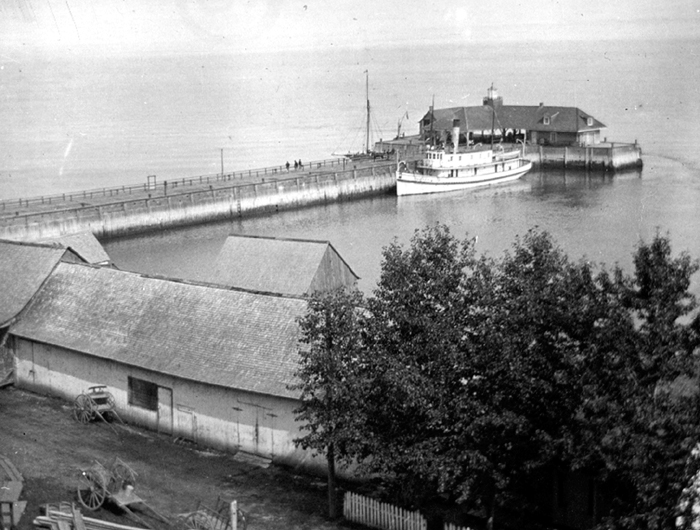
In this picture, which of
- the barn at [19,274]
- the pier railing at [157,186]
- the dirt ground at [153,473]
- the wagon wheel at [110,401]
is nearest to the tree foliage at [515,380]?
the dirt ground at [153,473]

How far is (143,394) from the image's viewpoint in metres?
34.9

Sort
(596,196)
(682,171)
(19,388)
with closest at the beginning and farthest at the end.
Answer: (19,388) < (596,196) < (682,171)

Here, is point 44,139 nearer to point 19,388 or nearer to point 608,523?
point 19,388

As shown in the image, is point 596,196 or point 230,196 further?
point 596,196

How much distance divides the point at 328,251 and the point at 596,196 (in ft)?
199

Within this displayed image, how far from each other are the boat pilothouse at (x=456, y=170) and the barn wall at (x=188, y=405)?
67.1 m

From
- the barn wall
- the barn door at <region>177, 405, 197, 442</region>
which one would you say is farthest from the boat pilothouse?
the barn door at <region>177, 405, 197, 442</region>

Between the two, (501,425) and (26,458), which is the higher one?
(501,425)

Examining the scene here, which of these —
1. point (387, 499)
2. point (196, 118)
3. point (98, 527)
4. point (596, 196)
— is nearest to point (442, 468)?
point (387, 499)

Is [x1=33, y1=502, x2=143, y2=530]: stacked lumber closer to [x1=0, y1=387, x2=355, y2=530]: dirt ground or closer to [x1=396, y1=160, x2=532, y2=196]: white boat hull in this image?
[x1=0, y1=387, x2=355, y2=530]: dirt ground

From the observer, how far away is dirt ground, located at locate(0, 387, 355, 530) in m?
27.8

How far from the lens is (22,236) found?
71812 millimetres

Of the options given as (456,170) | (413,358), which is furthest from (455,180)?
(413,358)

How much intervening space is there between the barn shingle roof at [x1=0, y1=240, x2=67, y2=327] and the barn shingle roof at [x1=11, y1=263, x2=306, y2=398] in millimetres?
395
